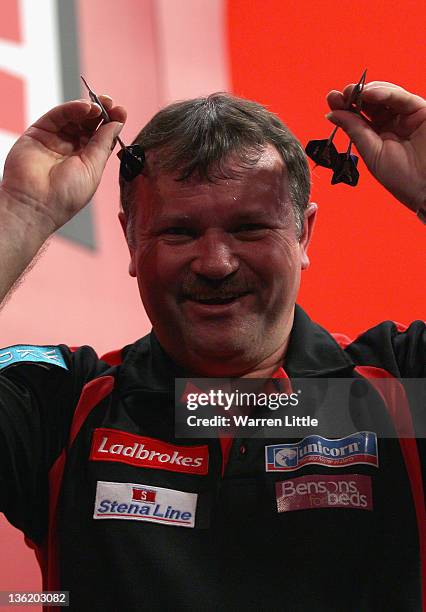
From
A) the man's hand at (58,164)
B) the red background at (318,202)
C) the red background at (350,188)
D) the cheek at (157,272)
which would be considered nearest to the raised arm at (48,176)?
the man's hand at (58,164)

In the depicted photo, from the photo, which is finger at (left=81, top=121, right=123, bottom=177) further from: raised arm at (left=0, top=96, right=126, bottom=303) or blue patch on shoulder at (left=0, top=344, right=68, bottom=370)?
blue patch on shoulder at (left=0, top=344, right=68, bottom=370)

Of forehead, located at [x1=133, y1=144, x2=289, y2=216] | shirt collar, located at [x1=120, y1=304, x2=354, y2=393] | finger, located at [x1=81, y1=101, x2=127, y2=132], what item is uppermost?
finger, located at [x1=81, y1=101, x2=127, y2=132]

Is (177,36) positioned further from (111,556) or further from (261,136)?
(111,556)

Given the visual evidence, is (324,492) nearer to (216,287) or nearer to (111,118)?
(216,287)

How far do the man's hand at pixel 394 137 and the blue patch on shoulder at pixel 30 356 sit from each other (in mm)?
461

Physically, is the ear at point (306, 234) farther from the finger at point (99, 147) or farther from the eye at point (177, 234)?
the finger at point (99, 147)

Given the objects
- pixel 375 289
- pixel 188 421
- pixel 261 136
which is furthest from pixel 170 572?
pixel 375 289

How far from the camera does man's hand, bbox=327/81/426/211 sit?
102 cm

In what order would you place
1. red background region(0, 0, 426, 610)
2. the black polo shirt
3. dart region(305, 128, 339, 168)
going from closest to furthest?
1. the black polo shirt
2. dart region(305, 128, 339, 168)
3. red background region(0, 0, 426, 610)

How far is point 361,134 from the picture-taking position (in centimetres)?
104

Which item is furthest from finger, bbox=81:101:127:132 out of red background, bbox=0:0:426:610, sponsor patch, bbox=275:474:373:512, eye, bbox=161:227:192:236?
red background, bbox=0:0:426:610

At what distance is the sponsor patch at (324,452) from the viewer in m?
1.04

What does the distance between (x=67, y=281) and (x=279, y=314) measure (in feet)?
2.56

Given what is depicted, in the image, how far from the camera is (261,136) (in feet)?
3.62
